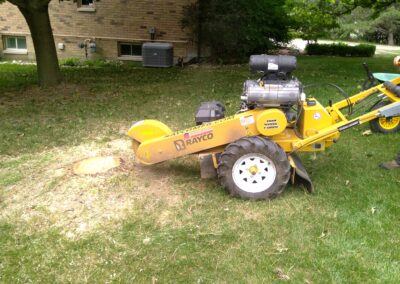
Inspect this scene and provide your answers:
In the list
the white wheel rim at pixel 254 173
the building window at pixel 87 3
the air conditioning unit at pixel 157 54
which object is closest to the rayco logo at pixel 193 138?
the white wheel rim at pixel 254 173

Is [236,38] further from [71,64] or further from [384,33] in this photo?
[384,33]

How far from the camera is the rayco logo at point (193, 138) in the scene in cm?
476

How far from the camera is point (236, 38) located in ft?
46.3

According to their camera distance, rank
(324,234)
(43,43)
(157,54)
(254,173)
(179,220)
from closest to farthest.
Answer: (324,234) → (179,220) → (254,173) → (43,43) → (157,54)

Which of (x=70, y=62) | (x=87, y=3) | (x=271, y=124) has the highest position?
(x=87, y=3)

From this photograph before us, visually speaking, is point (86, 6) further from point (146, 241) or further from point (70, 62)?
point (146, 241)

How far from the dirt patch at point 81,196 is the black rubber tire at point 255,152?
0.56 meters

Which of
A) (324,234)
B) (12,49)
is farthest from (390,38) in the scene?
(324,234)

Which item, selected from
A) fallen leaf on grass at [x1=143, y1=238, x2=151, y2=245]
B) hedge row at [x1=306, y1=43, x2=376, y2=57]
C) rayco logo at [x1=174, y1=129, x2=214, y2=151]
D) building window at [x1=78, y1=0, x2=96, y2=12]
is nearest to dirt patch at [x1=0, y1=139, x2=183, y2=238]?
fallen leaf on grass at [x1=143, y1=238, x2=151, y2=245]

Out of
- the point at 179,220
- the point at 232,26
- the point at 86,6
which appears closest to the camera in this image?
the point at 179,220

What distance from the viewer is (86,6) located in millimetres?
16219

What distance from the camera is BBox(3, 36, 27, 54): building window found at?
17.0 metres

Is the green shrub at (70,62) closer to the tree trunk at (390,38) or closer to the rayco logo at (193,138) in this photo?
the rayco logo at (193,138)

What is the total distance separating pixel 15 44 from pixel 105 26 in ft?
11.7
